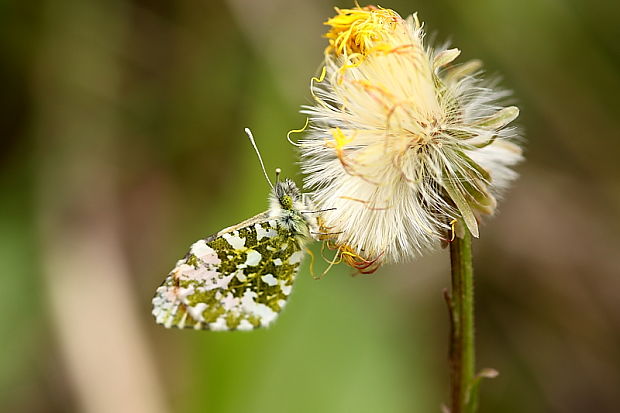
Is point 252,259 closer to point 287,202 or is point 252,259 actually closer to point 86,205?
point 287,202

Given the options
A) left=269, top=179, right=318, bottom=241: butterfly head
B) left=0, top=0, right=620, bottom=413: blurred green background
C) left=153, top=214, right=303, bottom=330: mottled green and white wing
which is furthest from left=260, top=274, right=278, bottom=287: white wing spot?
left=0, top=0, right=620, bottom=413: blurred green background

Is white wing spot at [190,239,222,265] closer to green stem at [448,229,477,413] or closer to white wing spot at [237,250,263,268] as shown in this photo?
white wing spot at [237,250,263,268]

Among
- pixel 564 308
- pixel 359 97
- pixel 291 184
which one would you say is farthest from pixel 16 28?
pixel 564 308

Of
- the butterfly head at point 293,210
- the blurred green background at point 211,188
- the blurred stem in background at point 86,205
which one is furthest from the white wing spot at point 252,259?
the blurred stem in background at point 86,205

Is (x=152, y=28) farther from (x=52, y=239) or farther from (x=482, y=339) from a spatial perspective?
(x=482, y=339)

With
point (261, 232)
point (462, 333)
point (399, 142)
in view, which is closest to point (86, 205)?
point (261, 232)

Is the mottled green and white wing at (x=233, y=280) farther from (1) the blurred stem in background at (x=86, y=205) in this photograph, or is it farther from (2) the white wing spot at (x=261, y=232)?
(1) the blurred stem in background at (x=86, y=205)
